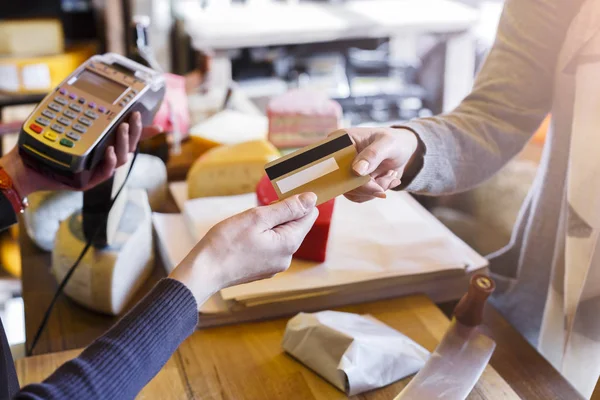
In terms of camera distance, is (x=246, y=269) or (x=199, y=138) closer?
(x=246, y=269)

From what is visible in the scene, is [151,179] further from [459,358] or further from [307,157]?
[459,358]

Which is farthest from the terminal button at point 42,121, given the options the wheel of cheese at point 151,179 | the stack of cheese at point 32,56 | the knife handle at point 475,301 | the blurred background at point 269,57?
the stack of cheese at point 32,56

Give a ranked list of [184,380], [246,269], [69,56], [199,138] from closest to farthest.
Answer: [246,269] → [184,380] → [199,138] → [69,56]

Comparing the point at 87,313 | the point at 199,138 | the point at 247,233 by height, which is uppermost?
the point at 247,233

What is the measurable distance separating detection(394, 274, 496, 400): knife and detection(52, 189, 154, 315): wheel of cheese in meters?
0.40

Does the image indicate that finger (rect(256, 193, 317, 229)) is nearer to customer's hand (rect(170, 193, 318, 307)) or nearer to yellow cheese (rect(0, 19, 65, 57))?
customer's hand (rect(170, 193, 318, 307))

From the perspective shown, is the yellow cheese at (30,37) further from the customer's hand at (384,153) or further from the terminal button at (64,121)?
the customer's hand at (384,153)

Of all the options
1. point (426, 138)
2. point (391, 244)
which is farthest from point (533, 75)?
point (391, 244)

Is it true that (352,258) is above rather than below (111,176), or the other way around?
below

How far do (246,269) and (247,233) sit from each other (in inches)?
1.3

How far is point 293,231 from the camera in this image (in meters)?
0.60

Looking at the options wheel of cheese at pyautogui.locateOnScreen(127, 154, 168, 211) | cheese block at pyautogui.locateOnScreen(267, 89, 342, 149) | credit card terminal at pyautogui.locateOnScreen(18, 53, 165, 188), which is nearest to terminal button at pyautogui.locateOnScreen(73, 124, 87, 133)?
credit card terminal at pyautogui.locateOnScreen(18, 53, 165, 188)

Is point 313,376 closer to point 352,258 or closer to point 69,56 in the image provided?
point 352,258

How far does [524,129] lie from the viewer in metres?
0.85
